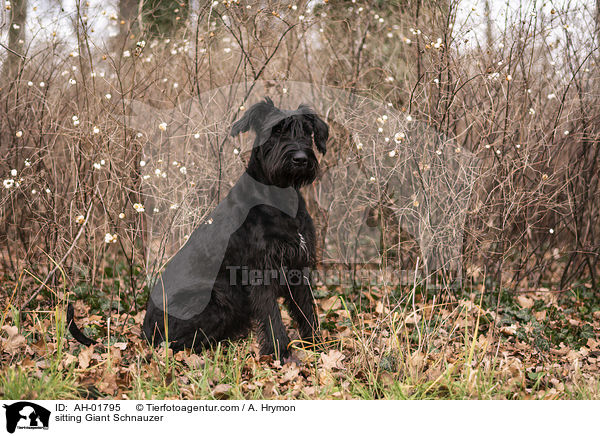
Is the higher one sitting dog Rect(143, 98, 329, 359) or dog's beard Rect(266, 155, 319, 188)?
dog's beard Rect(266, 155, 319, 188)

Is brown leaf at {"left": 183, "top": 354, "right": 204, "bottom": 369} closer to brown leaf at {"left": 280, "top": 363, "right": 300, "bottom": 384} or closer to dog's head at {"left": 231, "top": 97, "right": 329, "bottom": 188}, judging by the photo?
brown leaf at {"left": 280, "top": 363, "right": 300, "bottom": 384}

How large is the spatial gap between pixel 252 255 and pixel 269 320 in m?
0.47

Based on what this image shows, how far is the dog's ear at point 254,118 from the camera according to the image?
10.6 ft

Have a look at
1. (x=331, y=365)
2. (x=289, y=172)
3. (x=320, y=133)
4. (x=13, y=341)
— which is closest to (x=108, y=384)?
(x=13, y=341)

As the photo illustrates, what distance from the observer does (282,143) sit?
319cm

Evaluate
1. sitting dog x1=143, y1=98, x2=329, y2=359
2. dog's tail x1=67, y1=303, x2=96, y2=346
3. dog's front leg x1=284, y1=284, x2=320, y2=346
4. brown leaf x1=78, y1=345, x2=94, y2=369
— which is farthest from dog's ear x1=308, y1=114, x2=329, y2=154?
brown leaf x1=78, y1=345, x2=94, y2=369

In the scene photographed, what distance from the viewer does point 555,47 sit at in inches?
169

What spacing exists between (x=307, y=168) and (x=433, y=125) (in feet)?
4.73

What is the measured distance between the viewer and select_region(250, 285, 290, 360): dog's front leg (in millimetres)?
3328

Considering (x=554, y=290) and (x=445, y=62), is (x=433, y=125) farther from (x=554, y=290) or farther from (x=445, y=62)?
(x=554, y=290)

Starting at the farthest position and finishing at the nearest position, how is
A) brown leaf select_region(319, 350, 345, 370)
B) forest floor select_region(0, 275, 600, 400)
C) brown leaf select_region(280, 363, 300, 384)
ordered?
brown leaf select_region(319, 350, 345, 370) → brown leaf select_region(280, 363, 300, 384) → forest floor select_region(0, 275, 600, 400)

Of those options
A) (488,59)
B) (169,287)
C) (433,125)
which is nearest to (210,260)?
(169,287)
